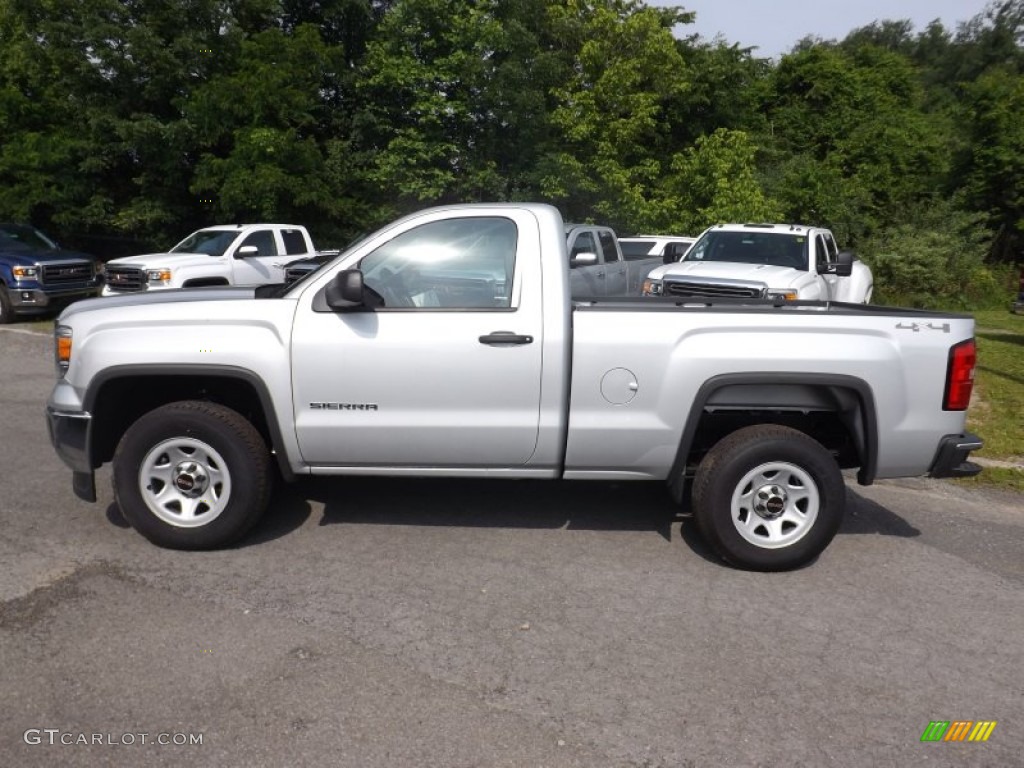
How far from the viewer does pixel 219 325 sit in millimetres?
4762

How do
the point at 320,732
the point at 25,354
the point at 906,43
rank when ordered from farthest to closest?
the point at 906,43 < the point at 25,354 < the point at 320,732

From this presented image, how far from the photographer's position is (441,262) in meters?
4.90

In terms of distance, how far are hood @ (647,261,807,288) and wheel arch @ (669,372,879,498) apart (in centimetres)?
542

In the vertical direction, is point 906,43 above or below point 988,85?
above

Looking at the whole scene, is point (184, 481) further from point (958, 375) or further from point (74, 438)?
point (958, 375)

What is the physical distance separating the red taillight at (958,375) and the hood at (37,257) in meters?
15.1

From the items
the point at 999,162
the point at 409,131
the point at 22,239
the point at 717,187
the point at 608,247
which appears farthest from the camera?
the point at 999,162

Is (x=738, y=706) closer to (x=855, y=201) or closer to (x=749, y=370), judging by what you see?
(x=749, y=370)

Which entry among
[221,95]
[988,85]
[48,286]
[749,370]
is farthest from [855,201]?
[749,370]

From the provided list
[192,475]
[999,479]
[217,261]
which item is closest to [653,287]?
[999,479]

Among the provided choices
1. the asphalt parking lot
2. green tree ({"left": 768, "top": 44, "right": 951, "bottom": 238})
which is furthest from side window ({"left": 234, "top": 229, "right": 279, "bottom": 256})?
green tree ({"left": 768, "top": 44, "right": 951, "bottom": 238})

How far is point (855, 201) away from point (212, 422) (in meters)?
24.4

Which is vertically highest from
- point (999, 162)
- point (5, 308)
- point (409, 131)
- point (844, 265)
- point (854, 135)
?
point (854, 135)

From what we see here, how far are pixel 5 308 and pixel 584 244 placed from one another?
10.6 meters
